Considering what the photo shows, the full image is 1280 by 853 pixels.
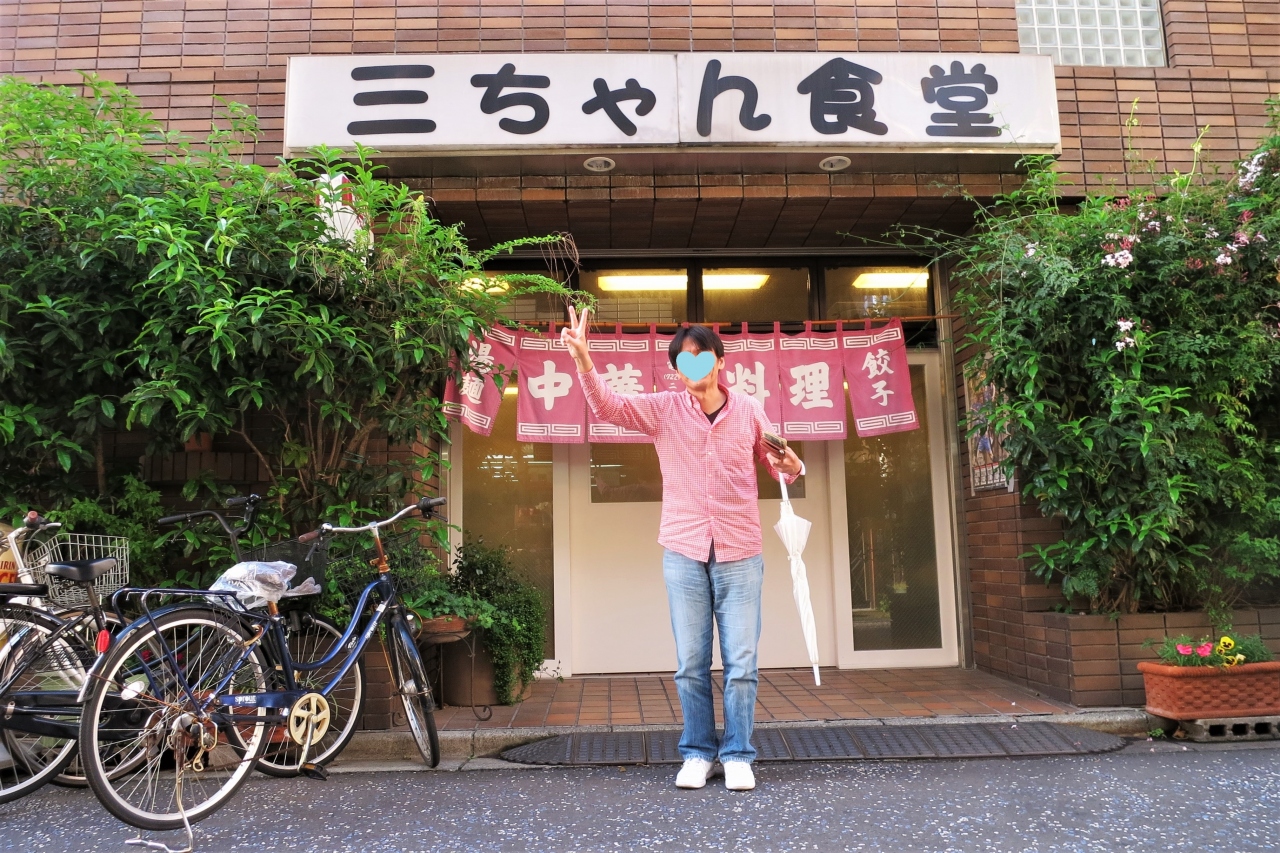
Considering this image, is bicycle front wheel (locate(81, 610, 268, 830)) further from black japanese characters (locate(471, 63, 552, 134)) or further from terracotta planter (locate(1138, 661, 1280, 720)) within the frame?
terracotta planter (locate(1138, 661, 1280, 720))

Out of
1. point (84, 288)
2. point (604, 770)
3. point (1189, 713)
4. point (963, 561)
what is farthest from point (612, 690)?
point (84, 288)

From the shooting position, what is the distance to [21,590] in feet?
11.8

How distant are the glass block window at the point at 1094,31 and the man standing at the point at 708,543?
4455mm

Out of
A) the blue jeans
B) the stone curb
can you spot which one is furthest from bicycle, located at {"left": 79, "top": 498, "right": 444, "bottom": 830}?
the blue jeans

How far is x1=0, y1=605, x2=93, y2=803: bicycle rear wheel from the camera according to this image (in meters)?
3.42

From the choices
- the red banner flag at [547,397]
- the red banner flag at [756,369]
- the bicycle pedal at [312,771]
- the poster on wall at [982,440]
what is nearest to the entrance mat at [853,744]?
the bicycle pedal at [312,771]

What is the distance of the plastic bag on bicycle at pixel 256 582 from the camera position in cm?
348

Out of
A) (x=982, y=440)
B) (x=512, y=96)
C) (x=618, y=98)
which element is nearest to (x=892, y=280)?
(x=982, y=440)

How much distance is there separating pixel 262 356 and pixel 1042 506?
4.58 metres

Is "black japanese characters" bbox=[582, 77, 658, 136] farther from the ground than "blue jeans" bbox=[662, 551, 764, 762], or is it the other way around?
"black japanese characters" bbox=[582, 77, 658, 136]

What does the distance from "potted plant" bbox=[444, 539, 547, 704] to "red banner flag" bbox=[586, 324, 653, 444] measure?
1.16 meters

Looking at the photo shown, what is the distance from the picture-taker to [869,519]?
682cm

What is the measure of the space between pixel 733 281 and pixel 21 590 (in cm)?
512

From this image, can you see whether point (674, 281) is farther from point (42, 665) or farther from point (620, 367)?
point (42, 665)
